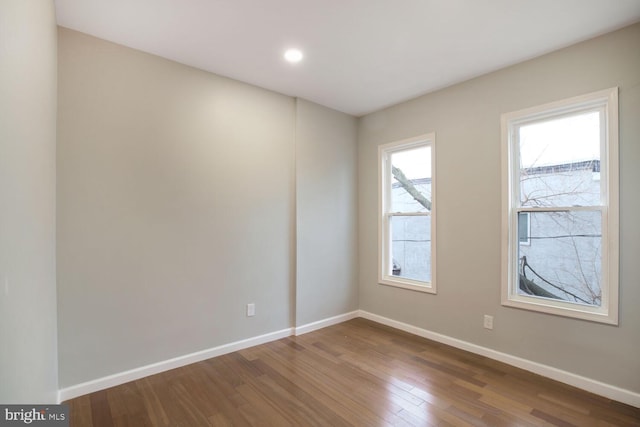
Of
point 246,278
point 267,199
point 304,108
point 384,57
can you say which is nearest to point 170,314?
point 246,278

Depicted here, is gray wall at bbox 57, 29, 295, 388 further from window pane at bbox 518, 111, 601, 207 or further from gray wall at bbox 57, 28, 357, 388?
window pane at bbox 518, 111, 601, 207

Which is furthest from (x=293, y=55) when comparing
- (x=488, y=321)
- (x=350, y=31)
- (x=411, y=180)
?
(x=488, y=321)

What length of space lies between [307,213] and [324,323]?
1359mm

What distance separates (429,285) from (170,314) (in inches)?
103

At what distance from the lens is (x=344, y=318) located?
4023 millimetres

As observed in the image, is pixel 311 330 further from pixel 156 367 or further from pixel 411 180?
pixel 411 180

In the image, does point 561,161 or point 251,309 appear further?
point 251,309

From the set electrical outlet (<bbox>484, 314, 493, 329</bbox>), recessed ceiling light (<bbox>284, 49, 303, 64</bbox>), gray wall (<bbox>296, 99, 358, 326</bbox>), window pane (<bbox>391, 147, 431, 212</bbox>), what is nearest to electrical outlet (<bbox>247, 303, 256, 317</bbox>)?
gray wall (<bbox>296, 99, 358, 326</bbox>)

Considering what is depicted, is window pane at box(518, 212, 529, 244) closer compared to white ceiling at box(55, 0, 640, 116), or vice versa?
white ceiling at box(55, 0, 640, 116)

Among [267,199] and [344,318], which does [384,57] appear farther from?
[344,318]

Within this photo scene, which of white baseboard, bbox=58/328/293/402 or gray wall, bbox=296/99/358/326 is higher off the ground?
gray wall, bbox=296/99/358/326

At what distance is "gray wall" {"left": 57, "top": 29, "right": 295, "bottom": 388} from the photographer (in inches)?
Result: 89.0

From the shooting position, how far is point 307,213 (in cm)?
364

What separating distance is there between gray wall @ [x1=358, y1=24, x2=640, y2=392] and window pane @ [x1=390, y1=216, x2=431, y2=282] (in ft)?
0.66
